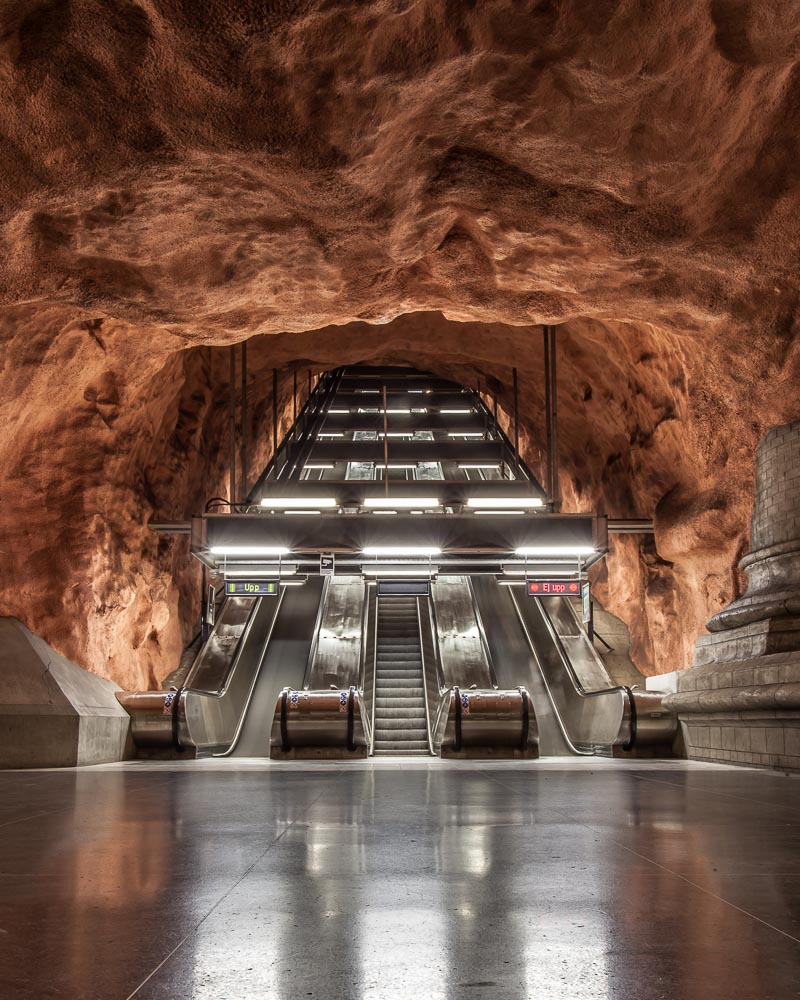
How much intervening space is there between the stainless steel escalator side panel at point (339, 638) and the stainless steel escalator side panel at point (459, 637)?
155 cm

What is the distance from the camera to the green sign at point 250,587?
14102 millimetres

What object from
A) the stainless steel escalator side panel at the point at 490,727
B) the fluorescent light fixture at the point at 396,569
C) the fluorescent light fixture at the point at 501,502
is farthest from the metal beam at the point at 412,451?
the stainless steel escalator side panel at the point at 490,727

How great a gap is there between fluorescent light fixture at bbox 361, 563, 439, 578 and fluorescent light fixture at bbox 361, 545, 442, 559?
1.60 feet

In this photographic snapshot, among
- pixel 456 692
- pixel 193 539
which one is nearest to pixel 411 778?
pixel 456 692

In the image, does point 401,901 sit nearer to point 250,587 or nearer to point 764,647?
point 764,647

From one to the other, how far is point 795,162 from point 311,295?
445 centimetres

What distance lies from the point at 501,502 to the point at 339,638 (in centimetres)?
405

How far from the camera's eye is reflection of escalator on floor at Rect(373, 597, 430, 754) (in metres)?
13.3

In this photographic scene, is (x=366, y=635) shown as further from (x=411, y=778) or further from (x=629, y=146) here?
(x=629, y=146)

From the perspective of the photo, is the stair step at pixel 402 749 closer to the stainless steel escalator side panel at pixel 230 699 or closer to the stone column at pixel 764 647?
the stainless steel escalator side panel at pixel 230 699

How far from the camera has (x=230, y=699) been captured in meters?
14.3

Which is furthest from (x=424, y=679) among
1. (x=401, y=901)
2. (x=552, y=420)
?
(x=401, y=901)

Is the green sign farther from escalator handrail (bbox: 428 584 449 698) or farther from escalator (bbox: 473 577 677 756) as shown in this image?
escalator (bbox: 473 577 677 756)

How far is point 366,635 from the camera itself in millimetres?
16359
